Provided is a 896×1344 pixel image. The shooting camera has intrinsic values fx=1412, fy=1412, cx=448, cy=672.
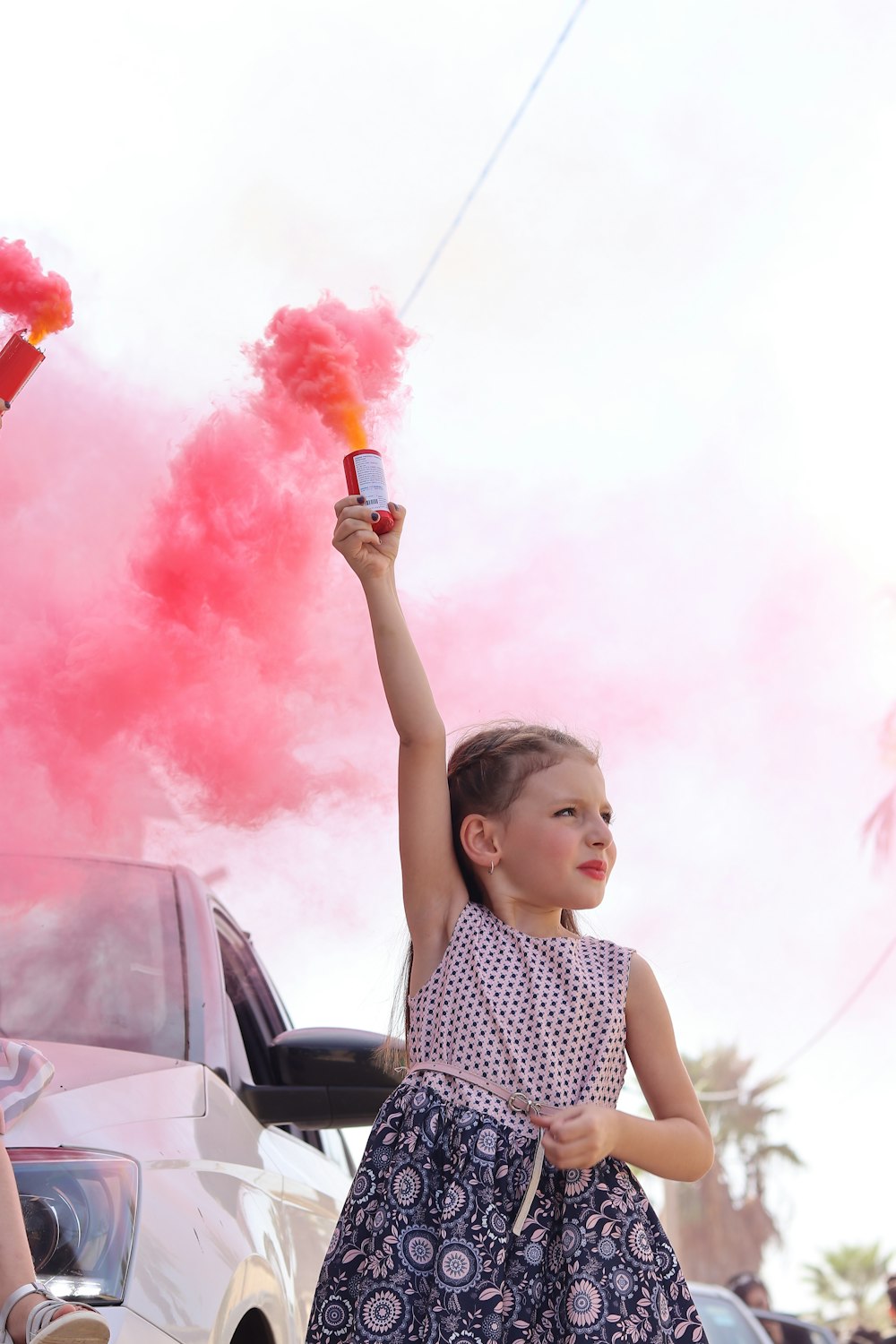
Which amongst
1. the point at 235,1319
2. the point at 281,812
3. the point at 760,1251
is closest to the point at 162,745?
the point at 281,812

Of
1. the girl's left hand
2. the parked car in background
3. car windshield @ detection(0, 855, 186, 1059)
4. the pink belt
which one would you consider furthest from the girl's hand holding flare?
the parked car in background

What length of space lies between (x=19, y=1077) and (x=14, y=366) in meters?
1.25

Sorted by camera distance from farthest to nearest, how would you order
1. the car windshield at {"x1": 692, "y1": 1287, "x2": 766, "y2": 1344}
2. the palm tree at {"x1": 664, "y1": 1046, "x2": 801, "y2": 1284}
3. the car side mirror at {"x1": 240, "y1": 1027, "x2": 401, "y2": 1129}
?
the palm tree at {"x1": 664, "y1": 1046, "x2": 801, "y2": 1284} < the car windshield at {"x1": 692, "y1": 1287, "x2": 766, "y2": 1344} < the car side mirror at {"x1": 240, "y1": 1027, "x2": 401, "y2": 1129}

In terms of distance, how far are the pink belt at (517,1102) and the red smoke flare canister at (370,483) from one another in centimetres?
90

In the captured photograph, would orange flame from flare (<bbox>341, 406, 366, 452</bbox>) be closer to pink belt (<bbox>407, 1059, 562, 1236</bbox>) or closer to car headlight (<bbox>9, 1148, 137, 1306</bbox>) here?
pink belt (<bbox>407, 1059, 562, 1236</bbox>)

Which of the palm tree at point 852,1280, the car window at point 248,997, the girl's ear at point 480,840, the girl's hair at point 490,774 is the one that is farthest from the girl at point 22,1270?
the palm tree at point 852,1280

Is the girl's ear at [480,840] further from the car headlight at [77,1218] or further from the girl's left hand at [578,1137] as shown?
the car headlight at [77,1218]

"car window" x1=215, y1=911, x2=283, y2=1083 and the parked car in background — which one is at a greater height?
"car window" x1=215, y1=911, x2=283, y2=1083

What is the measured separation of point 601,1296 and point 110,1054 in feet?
3.51

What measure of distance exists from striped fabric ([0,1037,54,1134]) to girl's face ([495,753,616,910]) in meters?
0.83

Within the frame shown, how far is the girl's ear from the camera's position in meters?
2.47

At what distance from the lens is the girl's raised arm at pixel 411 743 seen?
7.91 ft

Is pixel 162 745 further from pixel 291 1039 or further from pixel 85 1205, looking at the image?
pixel 85 1205

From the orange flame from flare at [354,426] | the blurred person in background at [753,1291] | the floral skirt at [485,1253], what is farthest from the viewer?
the blurred person in background at [753,1291]
